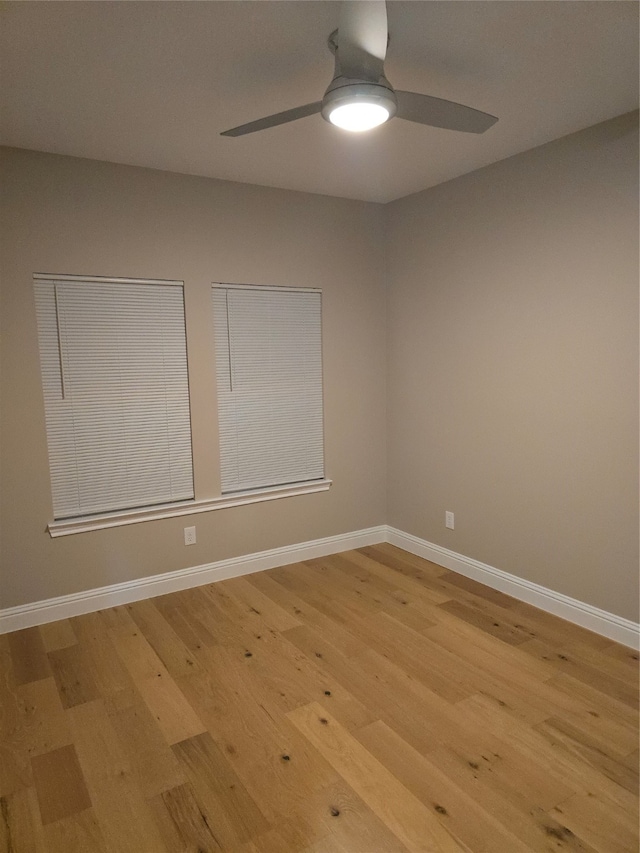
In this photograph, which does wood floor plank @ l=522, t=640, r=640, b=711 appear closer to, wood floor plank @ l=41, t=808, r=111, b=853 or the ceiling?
wood floor plank @ l=41, t=808, r=111, b=853

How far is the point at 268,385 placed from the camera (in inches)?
148

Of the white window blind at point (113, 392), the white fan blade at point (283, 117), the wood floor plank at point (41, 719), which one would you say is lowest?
the wood floor plank at point (41, 719)

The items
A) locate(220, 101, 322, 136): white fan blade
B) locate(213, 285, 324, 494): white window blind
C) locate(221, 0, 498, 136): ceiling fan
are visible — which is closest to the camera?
locate(221, 0, 498, 136): ceiling fan

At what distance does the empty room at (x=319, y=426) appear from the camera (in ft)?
6.07

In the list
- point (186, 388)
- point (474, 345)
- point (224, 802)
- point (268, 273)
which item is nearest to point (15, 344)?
point (186, 388)

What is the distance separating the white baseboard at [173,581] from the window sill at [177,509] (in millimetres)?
377

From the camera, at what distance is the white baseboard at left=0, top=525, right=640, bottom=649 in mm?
2958

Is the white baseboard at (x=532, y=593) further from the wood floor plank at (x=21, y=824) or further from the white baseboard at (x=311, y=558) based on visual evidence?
the wood floor plank at (x=21, y=824)

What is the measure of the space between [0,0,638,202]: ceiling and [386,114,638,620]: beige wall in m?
0.31

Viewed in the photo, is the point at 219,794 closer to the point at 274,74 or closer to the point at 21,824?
the point at 21,824

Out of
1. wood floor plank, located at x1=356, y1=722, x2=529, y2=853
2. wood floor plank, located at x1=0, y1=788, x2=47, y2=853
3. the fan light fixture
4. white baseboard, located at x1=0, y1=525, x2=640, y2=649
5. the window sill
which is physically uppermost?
the fan light fixture

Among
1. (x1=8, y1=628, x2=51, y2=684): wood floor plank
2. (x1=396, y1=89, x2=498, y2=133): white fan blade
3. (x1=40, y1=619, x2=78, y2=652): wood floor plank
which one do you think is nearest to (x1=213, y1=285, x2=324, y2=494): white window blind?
(x1=40, y1=619, x2=78, y2=652): wood floor plank

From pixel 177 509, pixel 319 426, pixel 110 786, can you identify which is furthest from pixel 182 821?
pixel 319 426

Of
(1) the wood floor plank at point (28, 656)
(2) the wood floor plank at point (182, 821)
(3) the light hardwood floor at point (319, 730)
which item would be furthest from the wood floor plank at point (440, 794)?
(1) the wood floor plank at point (28, 656)
